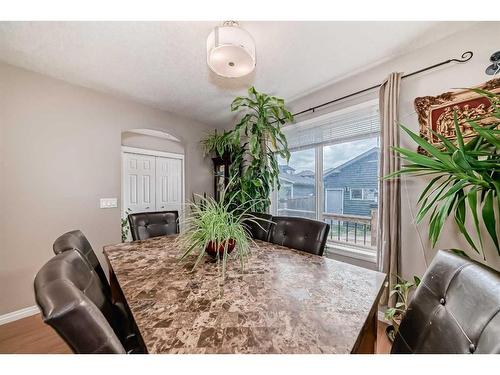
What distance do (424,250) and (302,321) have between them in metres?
1.73

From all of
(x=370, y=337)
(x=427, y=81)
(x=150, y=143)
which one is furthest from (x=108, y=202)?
(x=427, y=81)

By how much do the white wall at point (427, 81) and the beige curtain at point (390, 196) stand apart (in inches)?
3.9

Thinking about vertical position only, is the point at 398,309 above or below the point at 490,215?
below

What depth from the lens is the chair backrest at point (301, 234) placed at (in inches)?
61.4

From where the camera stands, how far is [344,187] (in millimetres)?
2504

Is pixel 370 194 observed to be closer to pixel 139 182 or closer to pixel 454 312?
pixel 454 312

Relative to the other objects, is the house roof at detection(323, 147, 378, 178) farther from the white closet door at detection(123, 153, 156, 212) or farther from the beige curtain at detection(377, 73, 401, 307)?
the white closet door at detection(123, 153, 156, 212)

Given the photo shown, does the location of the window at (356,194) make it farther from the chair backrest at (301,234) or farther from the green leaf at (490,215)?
the green leaf at (490,215)

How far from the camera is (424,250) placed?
1785 millimetres

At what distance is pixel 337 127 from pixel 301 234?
5.10 ft

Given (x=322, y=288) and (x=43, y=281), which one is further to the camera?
(x=322, y=288)

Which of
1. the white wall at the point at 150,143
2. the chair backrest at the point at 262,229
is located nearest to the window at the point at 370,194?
the chair backrest at the point at 262,229

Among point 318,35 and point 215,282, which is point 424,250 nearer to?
point 215,282
